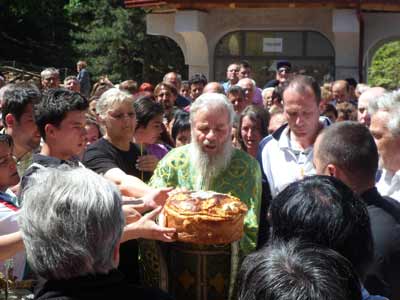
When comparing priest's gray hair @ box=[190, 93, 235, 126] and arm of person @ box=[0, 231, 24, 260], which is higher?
priest's gray hair @ box=[190, 93, 235, 126]

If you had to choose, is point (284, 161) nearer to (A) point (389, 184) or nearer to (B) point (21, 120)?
(A) point (389, 184)

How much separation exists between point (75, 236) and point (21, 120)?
307 cm

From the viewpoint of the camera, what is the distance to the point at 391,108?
14.4 ft

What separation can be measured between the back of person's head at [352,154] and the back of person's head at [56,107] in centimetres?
155

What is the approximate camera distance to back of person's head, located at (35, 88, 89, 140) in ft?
14.1

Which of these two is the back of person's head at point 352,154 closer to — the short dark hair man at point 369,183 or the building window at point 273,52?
the short dark hair man at point 369,183

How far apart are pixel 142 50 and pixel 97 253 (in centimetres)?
2999

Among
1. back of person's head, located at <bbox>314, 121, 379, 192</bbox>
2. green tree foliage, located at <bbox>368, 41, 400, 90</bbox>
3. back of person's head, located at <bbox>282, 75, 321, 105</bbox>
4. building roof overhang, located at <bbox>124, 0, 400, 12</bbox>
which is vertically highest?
building roof overhang, located at <bbox>124, 0, 400, 12</bbox>

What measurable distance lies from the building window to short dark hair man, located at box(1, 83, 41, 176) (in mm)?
12430

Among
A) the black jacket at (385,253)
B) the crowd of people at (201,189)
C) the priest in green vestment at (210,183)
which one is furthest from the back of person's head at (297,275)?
the priest in green vestment at (210,183)

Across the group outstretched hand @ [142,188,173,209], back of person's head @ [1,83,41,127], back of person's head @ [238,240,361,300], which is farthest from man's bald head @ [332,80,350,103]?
back of person's head @ [238,240,361,300]

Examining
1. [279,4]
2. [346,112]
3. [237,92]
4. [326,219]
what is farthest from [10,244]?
[279,4]

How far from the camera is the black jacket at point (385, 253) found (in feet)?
9.96

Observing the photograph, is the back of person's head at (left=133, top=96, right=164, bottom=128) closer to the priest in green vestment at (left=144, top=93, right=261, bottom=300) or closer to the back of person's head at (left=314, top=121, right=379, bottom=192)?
the priest in green vestment at (left=144, top=93, right=261, bottom=300)
